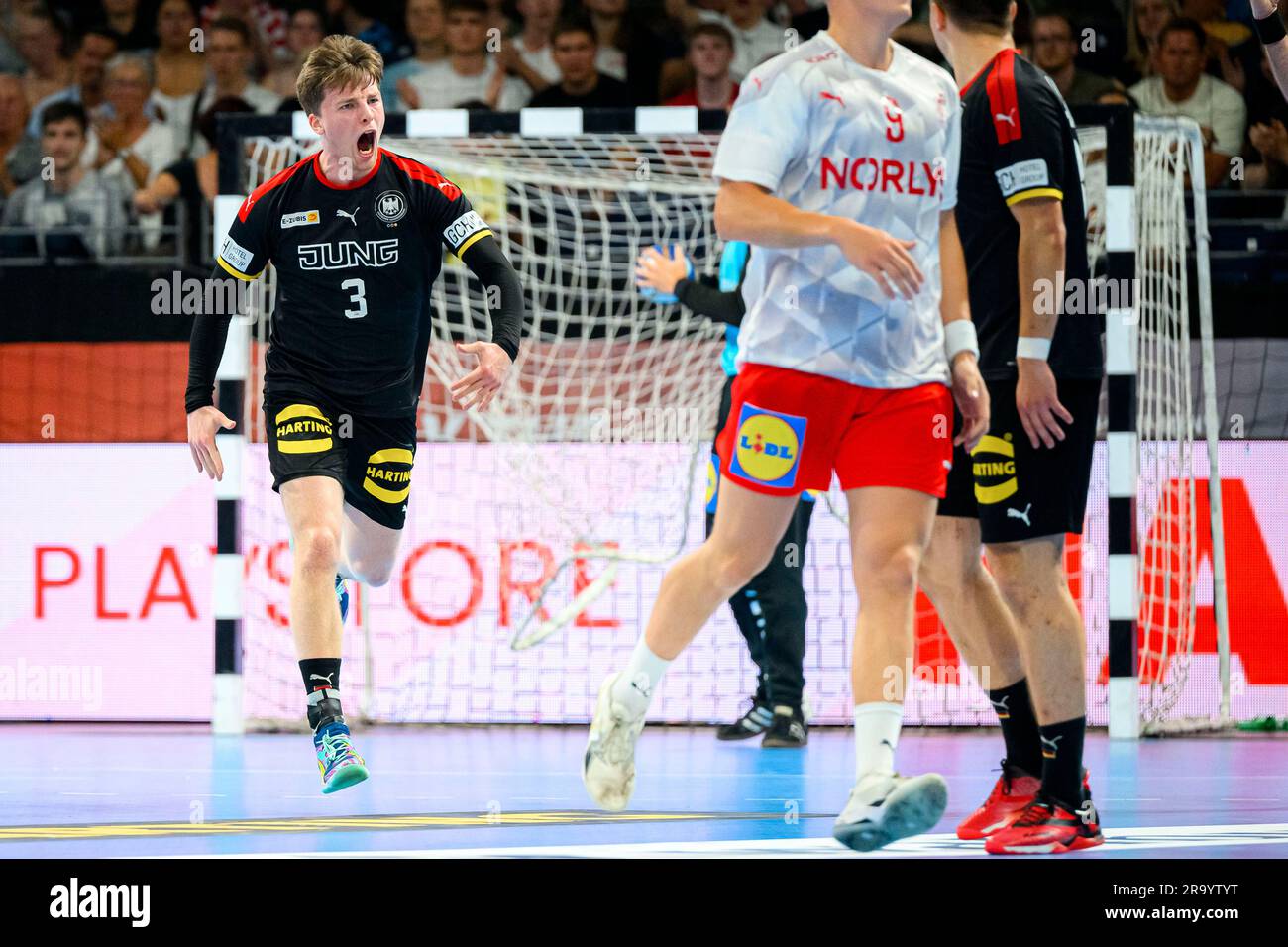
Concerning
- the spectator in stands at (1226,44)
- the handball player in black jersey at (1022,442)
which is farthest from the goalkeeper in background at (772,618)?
the spectator in stands at (1226,44)

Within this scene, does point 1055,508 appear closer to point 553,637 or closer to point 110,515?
point 553,637

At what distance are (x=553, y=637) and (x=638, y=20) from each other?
198 inches

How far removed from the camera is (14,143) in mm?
11094

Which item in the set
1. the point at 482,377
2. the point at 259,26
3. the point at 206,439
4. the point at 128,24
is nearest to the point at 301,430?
the point at 206,439

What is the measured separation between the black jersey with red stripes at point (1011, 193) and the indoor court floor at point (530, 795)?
1.27 metres

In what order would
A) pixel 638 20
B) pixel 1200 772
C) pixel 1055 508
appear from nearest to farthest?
1. pixel 1055 508
2. pixel 1200 772
3. pixel 638 20

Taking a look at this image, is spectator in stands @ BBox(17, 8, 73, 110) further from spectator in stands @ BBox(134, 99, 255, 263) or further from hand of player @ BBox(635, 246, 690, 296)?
hand of player @ BBox(635, 246, 690, 296)

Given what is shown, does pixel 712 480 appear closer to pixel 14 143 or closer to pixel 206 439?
pixel 206 439

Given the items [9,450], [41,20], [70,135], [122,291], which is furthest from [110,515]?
[41,20]

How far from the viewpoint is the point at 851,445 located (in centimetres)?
385

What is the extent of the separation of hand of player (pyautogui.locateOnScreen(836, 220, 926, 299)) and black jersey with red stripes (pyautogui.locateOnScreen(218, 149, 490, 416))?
1919mm

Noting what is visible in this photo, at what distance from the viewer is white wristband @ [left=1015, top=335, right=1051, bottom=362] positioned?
4.16 metres

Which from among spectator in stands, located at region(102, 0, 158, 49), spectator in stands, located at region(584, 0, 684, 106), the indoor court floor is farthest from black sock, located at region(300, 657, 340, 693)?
spectator in stands, located at region(102, 0, 158, 49)

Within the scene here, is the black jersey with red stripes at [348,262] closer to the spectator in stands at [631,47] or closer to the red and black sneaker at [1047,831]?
the red and black sneaker at [1047,831]
